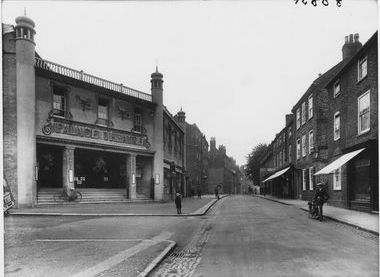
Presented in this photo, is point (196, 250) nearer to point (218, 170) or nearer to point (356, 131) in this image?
point (356, 131)

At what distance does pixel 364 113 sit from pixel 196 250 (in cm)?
1265

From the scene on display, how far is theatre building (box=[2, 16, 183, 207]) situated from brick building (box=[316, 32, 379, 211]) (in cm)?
1404

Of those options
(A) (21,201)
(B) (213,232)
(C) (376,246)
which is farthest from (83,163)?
(C) (376,246)

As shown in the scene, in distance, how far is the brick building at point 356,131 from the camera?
16.9m

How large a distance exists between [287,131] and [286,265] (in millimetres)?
37399

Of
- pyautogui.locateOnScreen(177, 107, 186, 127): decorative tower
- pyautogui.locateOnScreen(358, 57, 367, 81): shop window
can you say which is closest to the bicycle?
pyautogui.locateOnScreen(358, 57, 367, 81): shop window

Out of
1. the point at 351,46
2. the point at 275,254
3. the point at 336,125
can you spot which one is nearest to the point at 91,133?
the point at 336,125

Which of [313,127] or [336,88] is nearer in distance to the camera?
[336,88]

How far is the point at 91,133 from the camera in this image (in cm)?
2589

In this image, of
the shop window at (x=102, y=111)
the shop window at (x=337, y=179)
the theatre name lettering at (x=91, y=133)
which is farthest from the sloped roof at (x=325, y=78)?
the shop window at (x=102, y=111)

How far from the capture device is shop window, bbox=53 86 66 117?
2383 cm

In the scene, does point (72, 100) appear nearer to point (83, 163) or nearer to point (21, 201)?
point (83, 163)

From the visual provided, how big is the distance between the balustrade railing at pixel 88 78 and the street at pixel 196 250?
12.9m

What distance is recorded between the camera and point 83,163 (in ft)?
90.4
